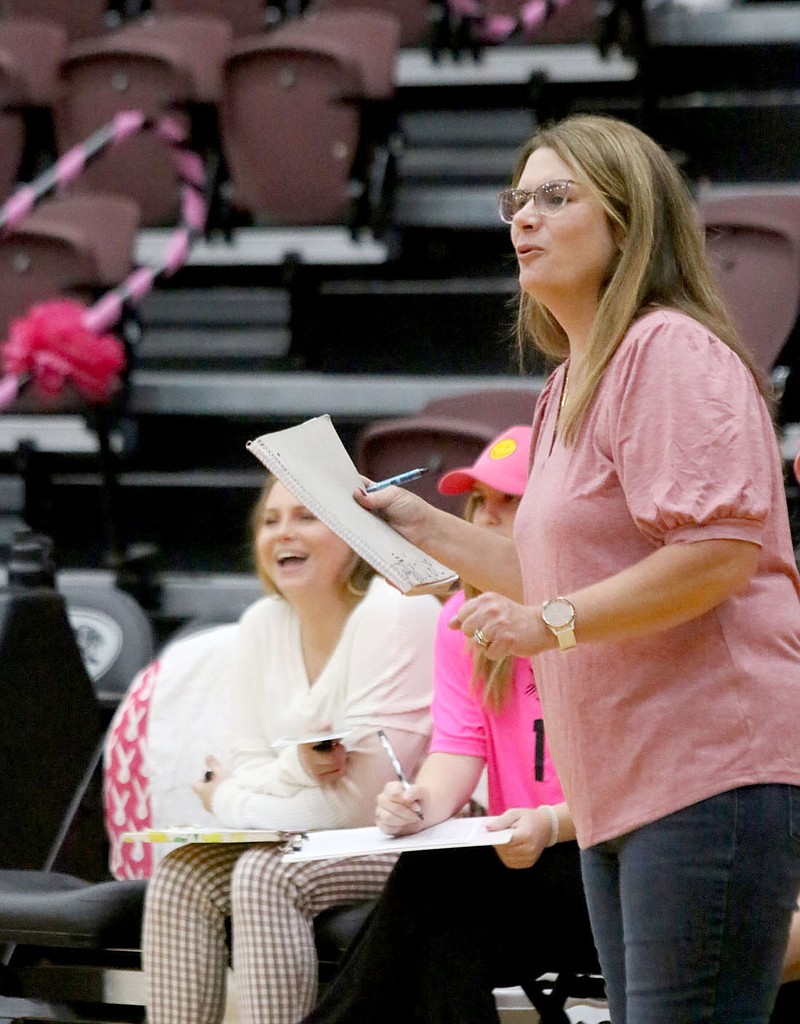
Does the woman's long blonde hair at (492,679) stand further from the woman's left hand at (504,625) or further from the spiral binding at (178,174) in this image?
the spiral binding at (178,174)

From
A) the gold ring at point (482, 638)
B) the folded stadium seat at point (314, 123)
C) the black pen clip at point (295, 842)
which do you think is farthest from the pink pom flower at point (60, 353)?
the gold ring at point (482, 638)

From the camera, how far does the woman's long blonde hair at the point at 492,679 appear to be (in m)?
2.32

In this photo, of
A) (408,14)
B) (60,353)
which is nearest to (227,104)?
(408,14)

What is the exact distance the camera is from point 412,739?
2.67m

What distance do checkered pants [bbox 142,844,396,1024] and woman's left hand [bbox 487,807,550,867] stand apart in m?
0.44

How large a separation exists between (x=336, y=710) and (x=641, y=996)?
4.36 ft

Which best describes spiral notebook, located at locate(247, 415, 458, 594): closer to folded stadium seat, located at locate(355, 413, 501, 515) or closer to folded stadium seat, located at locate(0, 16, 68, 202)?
folded stadium seat, located at locate(355, 413, 501, 515)

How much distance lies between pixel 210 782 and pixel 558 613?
4.79 feet

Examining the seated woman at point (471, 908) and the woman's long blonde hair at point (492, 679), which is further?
the woman's long blonde hair at point (492, 679)

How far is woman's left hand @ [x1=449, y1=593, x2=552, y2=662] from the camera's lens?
54.4 inches

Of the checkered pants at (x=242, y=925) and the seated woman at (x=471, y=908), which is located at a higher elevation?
the seated woman at (x=471, y=908)

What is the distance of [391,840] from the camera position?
201 cm

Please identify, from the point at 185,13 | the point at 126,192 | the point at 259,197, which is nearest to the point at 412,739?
the point at 259,197

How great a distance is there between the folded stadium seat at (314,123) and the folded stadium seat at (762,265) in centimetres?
142
